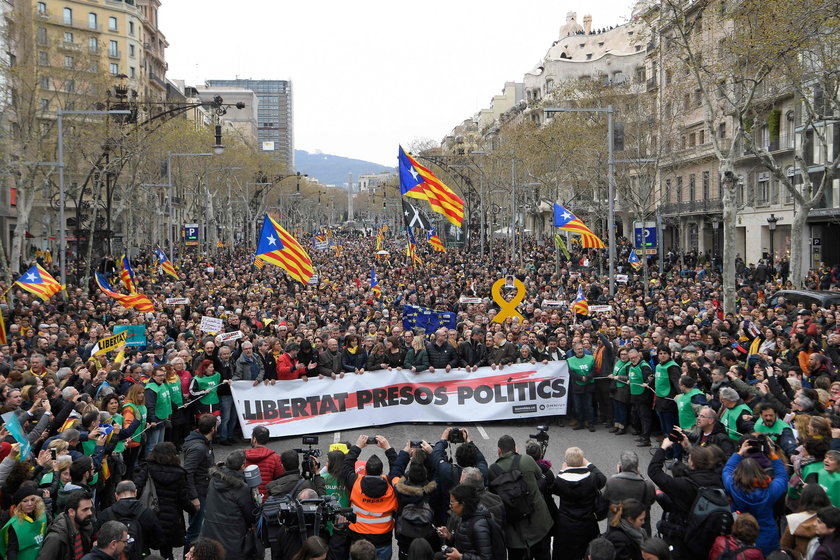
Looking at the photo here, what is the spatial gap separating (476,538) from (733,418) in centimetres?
406

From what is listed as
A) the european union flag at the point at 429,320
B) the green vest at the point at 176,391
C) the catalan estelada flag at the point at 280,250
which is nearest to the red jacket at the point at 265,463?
the green vest at the point at 176,391

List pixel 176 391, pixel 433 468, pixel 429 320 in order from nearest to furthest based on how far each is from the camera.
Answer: pixel 433 468
pixel 176 391
pixel 429 320

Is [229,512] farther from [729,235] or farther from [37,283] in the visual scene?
[729,235]

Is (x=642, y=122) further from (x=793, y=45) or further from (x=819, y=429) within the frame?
(x=819, y=429)

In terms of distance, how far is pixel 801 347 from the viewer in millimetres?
13023

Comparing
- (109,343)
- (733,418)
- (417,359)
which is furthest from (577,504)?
(109,343)

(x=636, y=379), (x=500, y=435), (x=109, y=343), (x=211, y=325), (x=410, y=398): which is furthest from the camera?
(x=211, y=325)

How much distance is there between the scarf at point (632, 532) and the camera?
6.13m

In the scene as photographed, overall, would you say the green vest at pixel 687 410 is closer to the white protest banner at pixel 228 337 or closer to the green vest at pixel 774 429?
the green vest at pixel 774 429

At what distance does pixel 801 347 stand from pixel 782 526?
5.99 meters

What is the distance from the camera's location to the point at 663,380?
11977 millimetres

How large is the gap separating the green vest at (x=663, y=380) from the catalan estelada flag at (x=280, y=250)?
11.8 meters

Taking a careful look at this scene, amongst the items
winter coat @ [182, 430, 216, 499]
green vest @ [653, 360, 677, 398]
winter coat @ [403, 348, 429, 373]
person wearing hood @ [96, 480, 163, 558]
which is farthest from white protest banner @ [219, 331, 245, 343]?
person wearing hood @ [96, 480, 163, 558]

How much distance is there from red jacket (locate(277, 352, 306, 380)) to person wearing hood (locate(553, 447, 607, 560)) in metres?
6.67
